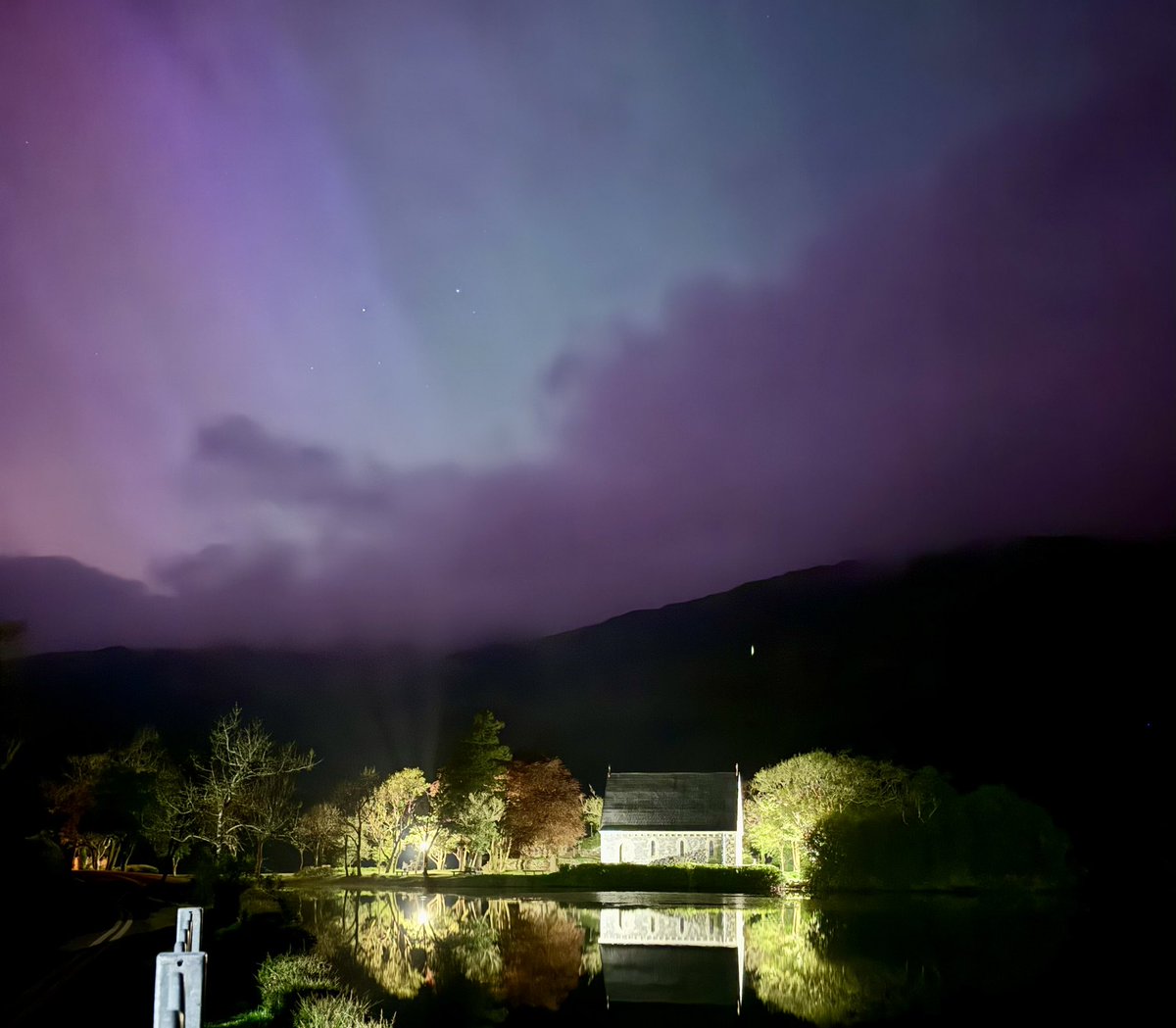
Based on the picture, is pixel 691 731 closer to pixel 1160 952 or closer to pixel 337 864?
pixel 337 864

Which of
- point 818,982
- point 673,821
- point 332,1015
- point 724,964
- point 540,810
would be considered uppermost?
point 332,1015

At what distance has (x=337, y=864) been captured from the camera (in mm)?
79875

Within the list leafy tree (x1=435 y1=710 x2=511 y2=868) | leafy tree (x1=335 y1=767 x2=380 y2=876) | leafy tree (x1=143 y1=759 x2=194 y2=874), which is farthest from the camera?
leafy tree (x1=335 y1=767 x2=380 y2=876)

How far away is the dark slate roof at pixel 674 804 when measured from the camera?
7769 cm

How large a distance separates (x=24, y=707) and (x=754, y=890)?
5046cm

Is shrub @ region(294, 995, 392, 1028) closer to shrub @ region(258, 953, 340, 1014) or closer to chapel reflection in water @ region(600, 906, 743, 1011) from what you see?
shrub @ region(258, 953, 340, 1014)

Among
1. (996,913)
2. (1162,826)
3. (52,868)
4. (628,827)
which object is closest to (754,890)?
(996,913)

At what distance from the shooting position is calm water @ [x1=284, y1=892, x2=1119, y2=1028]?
1908cm

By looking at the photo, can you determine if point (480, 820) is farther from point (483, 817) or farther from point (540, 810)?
point (540, 810)

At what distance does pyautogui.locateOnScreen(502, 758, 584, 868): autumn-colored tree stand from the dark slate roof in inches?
131


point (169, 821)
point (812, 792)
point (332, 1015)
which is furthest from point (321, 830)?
point (332, 1015)

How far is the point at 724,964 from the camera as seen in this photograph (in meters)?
24.7

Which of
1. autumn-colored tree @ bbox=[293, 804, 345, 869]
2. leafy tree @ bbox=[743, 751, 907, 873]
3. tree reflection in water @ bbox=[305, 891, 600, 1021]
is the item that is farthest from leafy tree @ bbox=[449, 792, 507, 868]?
tree reflection in water @ bbox=[305, 891, 600, 1021]

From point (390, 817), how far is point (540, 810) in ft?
36.2
